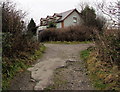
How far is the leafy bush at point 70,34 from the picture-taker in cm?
1972

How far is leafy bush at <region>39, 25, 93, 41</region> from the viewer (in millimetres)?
19719

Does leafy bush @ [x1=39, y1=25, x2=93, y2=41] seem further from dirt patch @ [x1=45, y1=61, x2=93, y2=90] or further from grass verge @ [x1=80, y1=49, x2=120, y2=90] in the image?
grass verge @ [x1=80, y1=49, x2=120, y2=90]

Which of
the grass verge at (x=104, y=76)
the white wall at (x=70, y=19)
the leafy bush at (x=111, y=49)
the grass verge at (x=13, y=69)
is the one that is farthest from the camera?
the white wall at (x=70, y=19)

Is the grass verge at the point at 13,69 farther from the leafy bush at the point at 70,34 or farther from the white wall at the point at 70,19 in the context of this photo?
the white wall at the point at 70,19

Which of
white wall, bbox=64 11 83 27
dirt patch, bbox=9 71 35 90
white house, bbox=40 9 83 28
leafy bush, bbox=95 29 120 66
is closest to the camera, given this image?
dirt patch, bbox=9 71 35 90

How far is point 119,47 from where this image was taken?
7348 mm

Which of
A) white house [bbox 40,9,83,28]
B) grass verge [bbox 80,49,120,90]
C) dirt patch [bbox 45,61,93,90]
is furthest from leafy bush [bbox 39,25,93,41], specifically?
white house [bbox 40,9,83,28]

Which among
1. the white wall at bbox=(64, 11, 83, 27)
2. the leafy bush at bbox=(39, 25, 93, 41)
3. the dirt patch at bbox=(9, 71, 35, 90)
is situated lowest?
the dirt patch at bbox=(9, 71, 35, 90)

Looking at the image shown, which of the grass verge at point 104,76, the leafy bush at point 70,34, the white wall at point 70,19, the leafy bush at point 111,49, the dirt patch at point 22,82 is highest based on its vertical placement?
the white wall at point 70,19

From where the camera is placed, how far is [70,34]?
65.1 feet

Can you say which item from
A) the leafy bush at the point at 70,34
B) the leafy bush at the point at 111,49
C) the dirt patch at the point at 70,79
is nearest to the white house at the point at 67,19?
the leafy bush at the point at 70,34

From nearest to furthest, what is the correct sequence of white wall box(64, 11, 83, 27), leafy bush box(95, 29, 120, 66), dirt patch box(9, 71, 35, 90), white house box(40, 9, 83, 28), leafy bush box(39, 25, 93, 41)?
dirt patch box(9, 71, 35, 90)
leafy bush box(95, 29, 120, 66)
leafy bush box(39, 25, 93, 41)
white house box(40, 9, 83, 28)
white wall box(64, 11, 83, 27)

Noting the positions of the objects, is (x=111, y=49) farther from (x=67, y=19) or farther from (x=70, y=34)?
(x=67, y=19)

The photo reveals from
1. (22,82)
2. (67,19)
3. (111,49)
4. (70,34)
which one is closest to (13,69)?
(22,82)
